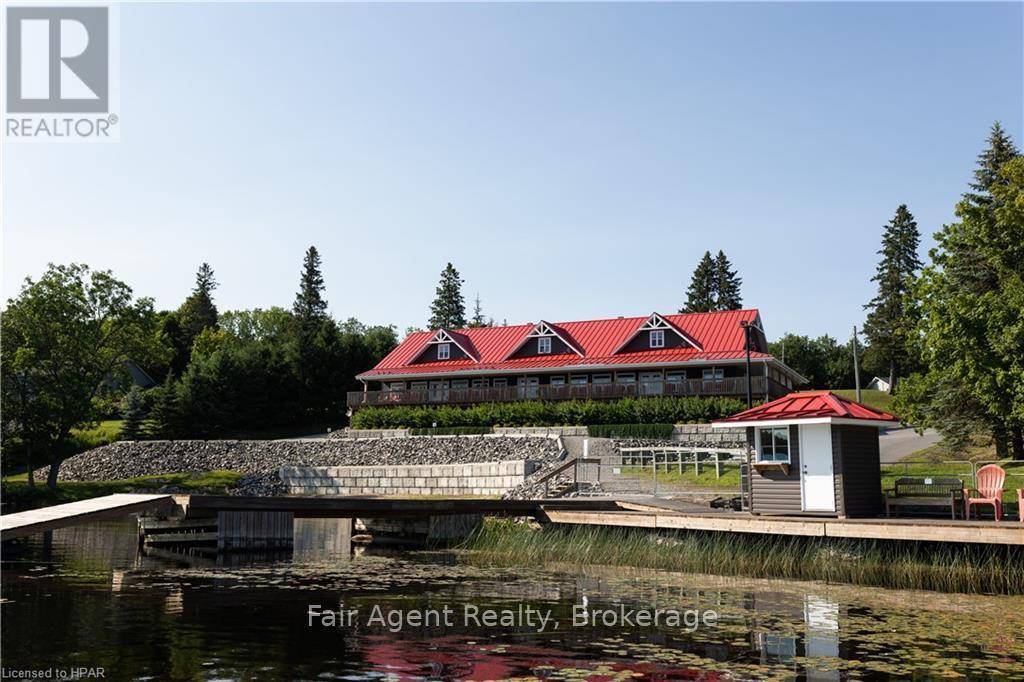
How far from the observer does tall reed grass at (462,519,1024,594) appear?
15.9m

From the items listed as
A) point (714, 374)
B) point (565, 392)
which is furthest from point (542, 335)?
point (714, 374)

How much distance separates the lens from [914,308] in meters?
35.2

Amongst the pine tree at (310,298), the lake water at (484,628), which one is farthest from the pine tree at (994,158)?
the pine tree at (310,298)

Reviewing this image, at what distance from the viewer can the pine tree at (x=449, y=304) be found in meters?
94.3

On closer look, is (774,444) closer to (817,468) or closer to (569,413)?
(817,468)

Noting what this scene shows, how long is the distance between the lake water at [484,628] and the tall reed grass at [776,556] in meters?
0.74

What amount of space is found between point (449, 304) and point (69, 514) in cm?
7995

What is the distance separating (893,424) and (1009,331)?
410 inches

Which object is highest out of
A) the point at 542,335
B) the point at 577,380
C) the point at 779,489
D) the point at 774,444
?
the point at 542,335

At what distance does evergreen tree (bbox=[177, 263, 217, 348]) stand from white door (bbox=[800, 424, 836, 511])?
8860 cm

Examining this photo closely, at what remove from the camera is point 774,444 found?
20.0 metres

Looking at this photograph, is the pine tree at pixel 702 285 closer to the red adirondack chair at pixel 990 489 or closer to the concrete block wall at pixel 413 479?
the concrete block wall at pixel 413 479

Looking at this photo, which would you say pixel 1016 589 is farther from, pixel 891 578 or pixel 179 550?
pixel 179 550

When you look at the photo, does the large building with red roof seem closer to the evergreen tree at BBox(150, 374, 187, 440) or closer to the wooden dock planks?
the evergreen tree at BBox(150, 374, 187, 440)
